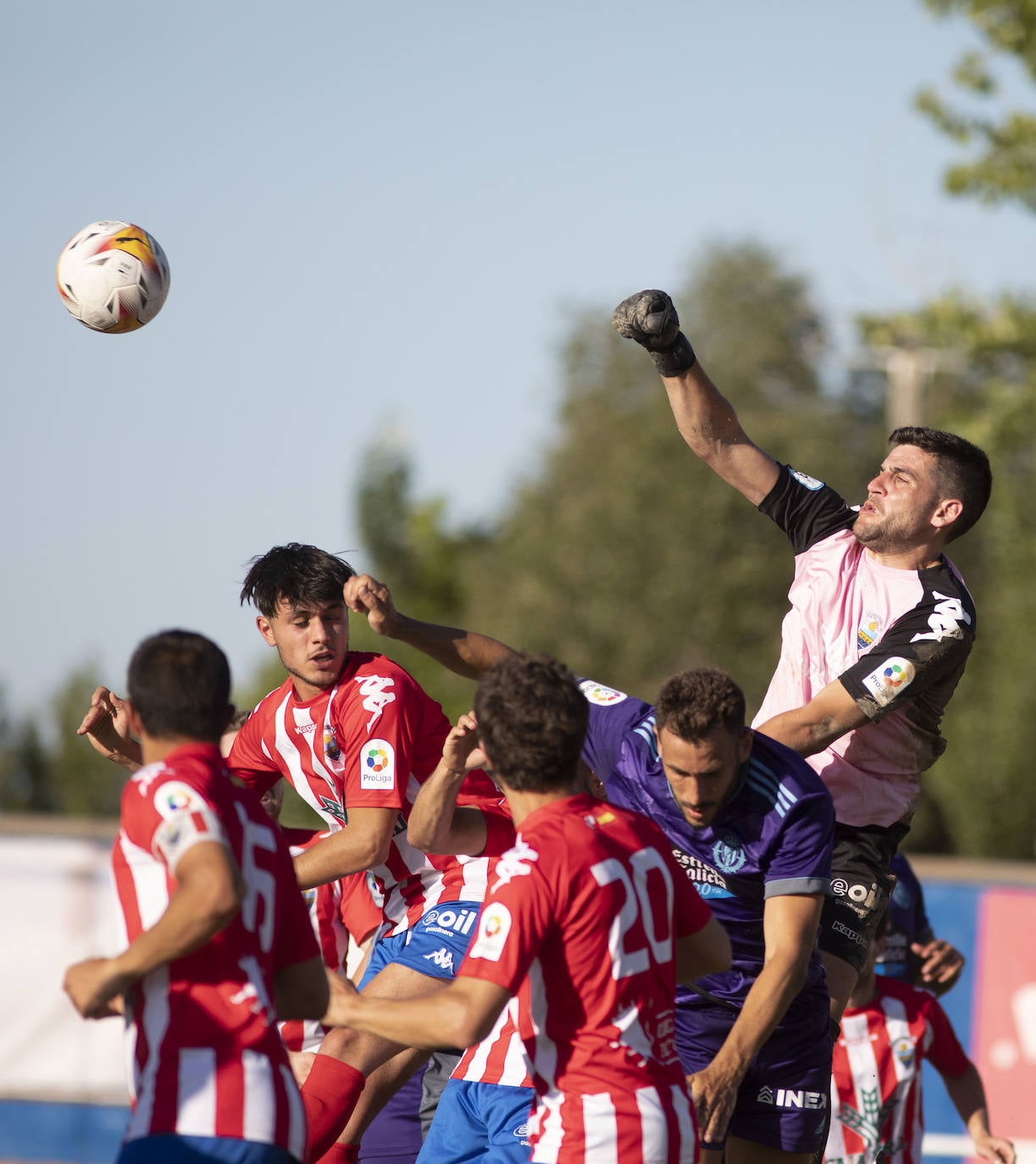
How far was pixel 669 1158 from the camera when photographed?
3.77m

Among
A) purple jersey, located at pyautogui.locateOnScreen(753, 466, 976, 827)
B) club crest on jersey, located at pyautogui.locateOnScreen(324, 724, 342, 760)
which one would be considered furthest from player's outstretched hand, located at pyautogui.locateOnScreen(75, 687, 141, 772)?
purple jersey, located at pyautogui.locateOnScreen(753, 466, 976, 827)

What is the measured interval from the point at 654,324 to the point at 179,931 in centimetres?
302

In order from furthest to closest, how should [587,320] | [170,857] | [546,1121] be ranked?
[587,320]
[546,1121]
[170,857]

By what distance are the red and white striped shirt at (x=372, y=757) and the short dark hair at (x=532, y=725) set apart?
1.69m

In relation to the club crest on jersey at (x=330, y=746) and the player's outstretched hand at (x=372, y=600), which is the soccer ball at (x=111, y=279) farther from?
the player's outstretched hand at (x=372, y=600)

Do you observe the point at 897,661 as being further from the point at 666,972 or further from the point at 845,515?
the point at 666,972

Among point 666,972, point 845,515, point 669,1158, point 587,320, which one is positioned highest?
point 587,320

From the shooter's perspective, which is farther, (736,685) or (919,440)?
(919,440)

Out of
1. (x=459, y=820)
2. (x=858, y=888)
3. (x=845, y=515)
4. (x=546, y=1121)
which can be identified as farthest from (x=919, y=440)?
(x=546, y=1121)

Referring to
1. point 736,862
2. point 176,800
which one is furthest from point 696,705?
point 176,800

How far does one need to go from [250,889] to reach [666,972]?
3.49ft

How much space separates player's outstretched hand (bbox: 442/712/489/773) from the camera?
4.57m

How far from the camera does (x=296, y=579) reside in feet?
18.3

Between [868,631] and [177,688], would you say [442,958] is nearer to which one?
[868,631]
